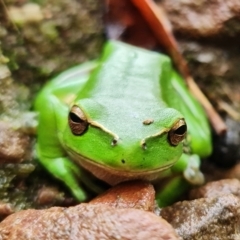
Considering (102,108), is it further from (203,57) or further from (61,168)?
(203,57)

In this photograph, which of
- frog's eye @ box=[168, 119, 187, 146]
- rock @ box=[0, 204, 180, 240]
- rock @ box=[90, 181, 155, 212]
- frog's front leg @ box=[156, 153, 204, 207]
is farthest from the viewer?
frog's front leg @ box=[156, 153, 204, 207]

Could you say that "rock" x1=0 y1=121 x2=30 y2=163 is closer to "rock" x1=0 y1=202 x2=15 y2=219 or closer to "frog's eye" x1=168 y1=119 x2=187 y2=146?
"rock" x1=0 y1=202 x2=15 y2=219

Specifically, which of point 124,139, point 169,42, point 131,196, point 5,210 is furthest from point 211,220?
point 169,42

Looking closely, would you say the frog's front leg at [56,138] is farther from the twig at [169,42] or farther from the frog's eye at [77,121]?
the twig at [169,42]

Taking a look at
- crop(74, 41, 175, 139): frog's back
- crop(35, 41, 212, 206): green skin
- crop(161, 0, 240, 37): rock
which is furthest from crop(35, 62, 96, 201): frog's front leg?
crop(161, 0, 240, 37): rock

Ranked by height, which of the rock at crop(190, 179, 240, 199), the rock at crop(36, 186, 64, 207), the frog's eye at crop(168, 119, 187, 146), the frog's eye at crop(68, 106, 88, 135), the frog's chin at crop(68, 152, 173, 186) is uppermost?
the frog's eye at crop(68, 106, 88, 135)

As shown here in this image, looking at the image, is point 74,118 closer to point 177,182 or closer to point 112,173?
point 112,173
